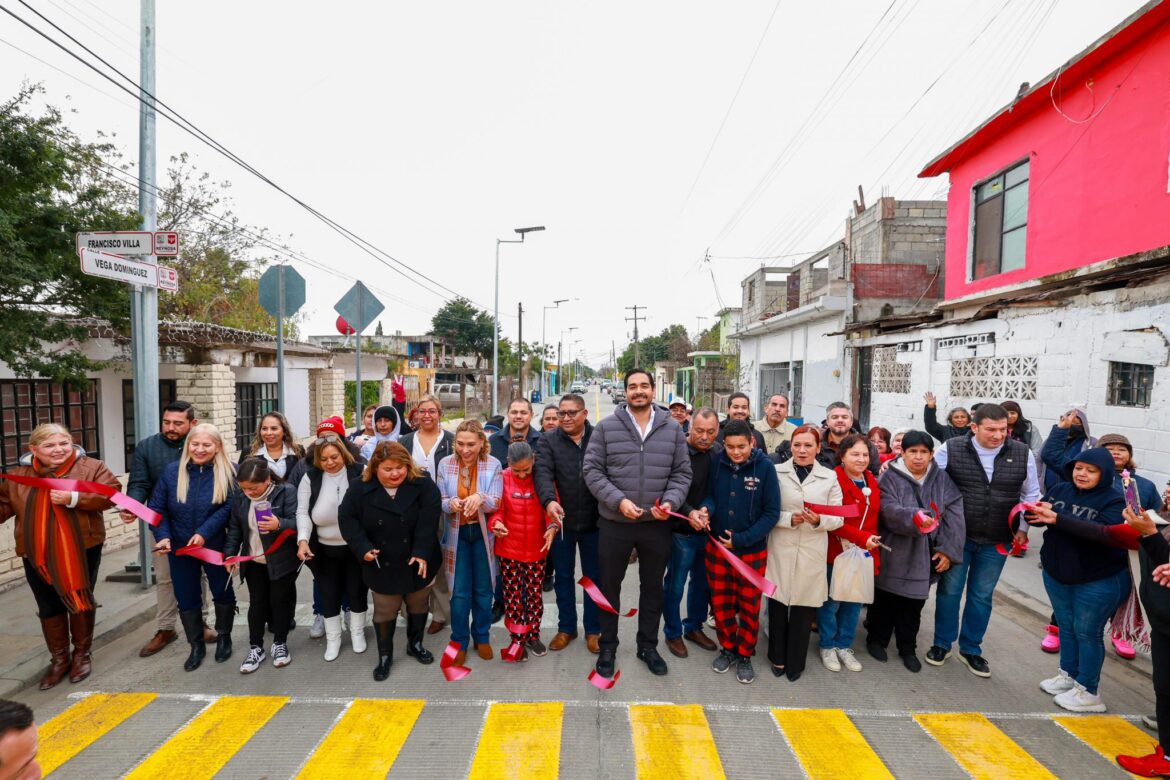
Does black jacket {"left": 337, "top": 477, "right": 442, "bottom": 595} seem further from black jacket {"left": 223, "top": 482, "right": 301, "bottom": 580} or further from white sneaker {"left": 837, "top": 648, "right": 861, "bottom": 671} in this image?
white sneaker {"left": 837, "top": 648, "right": 861, "bottom": 671}

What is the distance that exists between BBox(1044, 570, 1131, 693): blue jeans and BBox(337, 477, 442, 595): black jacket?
4322mm

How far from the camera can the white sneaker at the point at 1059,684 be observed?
12.8ft

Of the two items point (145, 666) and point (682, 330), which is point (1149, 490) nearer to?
point (145, 666)

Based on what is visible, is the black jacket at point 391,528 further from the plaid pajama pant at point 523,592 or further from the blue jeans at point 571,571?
the blue jeans at point 571,571

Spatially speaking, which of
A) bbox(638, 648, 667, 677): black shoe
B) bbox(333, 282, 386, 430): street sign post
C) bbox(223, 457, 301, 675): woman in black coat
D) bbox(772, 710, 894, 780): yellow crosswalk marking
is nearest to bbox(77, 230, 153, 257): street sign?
bbox(223, 457, 301, 675): woman in black coat

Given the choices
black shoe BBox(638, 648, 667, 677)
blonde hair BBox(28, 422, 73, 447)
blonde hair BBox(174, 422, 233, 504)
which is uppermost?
blonde hair BBox(28, 422, 73, 447)

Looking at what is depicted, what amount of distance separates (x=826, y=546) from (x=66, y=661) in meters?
5.49

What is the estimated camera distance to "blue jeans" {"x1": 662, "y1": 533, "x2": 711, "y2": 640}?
177 inches

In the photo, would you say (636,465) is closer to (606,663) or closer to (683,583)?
(683,583)

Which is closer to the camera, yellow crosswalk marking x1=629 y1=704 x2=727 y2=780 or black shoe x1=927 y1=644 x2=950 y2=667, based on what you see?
yellow crosswalk marking x1=629 y1=704 x2=727 y2=780

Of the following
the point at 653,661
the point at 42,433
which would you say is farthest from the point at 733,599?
the point at 42,433

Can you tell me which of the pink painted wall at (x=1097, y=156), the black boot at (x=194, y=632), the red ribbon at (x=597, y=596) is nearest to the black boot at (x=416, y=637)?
the red ribbon at (x=597, y=596)

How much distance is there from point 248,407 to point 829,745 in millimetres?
11339

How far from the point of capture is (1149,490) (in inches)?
176
